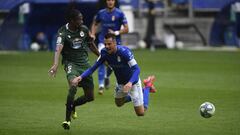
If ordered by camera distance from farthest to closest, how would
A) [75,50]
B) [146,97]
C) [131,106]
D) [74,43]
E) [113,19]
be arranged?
[113,19] → [131,106] → [146,97] → [75,50] → [74,43]

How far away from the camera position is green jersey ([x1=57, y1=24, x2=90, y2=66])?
1417 cm

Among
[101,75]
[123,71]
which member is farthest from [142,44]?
[123,71]

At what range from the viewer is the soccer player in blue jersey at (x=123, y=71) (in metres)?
13.1

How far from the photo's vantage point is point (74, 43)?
46.9 ft

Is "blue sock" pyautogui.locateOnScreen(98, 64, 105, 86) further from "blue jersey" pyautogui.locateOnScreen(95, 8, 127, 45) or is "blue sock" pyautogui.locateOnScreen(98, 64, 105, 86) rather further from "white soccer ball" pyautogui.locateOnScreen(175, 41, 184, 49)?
"white soccer ball" pyautogui.locateOnScreen(175, 41, 184, 49)

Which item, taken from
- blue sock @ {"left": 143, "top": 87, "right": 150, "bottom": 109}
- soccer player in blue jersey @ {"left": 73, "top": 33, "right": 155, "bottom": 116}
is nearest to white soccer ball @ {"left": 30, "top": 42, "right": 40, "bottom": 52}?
blue sock @ {"left": 143, "top": 87, "right": 150, "bottom": 109}

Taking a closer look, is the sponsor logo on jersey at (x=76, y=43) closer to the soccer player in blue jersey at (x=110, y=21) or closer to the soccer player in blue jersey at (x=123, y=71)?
the soccer player in blue jersey at (x=123, y=71)

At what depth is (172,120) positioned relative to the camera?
48.3 feet

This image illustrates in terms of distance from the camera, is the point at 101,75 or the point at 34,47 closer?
the point at 101,75

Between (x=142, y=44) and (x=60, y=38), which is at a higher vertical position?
(x=60, y=38)

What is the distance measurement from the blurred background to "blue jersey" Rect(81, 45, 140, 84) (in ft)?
85.6

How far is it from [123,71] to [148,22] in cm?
2968

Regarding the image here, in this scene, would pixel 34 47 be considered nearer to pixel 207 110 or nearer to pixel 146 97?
pixel 146 97

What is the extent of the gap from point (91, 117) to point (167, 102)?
3.11 m
